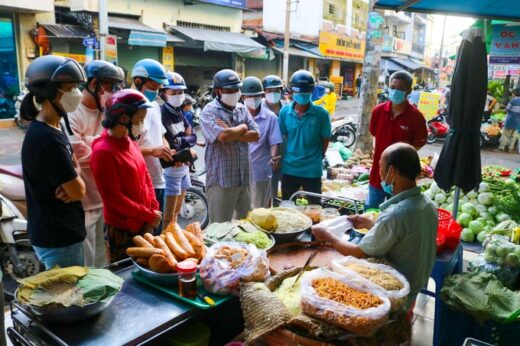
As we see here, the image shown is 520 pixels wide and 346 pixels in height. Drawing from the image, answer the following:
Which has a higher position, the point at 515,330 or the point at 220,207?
the point at 220,207

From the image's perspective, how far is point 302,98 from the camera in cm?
447

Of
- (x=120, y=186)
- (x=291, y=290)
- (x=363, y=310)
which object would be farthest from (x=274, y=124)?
(x=363, y=310)

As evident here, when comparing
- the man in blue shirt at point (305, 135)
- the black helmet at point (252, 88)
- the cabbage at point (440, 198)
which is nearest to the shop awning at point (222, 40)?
the black helmet at point (252, 88)

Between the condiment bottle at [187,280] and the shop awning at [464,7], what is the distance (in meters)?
3.67

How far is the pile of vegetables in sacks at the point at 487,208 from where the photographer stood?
4.75 meters

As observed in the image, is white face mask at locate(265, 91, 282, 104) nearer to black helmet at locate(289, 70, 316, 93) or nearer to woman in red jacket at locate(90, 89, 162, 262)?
black helmet at locate(289, 70, 316, 93)

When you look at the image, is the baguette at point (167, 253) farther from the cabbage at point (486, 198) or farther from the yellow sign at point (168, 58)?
the yellow sign at point (168, 58)

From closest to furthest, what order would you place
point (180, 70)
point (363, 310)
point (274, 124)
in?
1. point (363, 310)
2. point (274, 124)
3. point (180, 70)

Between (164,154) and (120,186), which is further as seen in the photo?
(164,154)

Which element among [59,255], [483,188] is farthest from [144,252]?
[483,188]

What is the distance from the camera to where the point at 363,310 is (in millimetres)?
1824

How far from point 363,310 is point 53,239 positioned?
1.88 metres

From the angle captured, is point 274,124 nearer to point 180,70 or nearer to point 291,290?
point 291,290

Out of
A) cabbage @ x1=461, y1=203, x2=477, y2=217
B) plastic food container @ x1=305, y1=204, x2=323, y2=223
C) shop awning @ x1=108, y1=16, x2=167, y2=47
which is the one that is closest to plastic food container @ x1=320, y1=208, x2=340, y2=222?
plastic food container @ x1=305, y1=204, x2=323, y2=223
